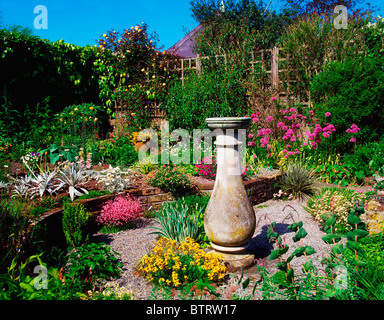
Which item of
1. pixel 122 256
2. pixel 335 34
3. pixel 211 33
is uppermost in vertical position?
pixel 211 33

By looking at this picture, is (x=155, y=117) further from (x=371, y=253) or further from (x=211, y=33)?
(x=371, y=253)

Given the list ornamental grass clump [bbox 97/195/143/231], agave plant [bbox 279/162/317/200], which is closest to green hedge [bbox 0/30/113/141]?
ornamental grass clump [bbox 97/195/143/231]

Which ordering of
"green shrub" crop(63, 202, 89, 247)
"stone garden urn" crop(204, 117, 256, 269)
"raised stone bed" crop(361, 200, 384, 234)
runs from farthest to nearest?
"raised stone bed" crop(361, 200, 384, 234) < "green shrub" crop(63, 202, 89, 247) < "stone garden urn" crop(204, 117, 256, 269)

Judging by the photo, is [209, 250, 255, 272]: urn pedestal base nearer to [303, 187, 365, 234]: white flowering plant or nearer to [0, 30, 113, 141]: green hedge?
[303, 187, 365, 234]: white flowering plant

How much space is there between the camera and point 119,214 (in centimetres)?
461

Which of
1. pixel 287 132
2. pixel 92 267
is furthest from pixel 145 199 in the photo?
pixel 287 132

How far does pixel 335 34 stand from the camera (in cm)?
773

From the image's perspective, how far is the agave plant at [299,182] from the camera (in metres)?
6.13

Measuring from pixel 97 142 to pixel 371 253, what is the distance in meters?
6.35

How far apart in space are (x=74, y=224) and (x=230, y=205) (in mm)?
1837

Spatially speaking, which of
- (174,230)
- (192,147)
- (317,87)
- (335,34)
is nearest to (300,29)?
(335,34)

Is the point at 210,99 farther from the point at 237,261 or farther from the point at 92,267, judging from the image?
the point at 92,267

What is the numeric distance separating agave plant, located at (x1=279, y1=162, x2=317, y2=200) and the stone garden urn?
284 cm

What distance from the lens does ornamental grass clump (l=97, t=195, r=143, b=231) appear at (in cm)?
461
